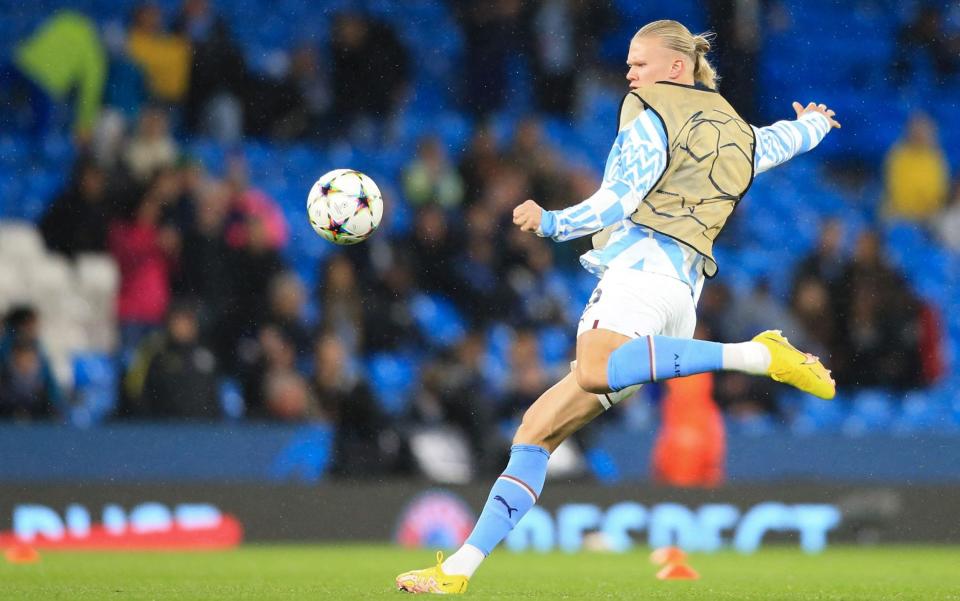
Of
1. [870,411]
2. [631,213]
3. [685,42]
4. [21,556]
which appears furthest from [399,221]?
[631,213]

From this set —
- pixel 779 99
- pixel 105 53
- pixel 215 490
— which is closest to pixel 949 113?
pixel 779 99

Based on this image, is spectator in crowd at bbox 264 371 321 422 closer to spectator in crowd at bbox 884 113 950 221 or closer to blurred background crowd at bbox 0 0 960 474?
blurred background crowd at bbox 0 0 960 474

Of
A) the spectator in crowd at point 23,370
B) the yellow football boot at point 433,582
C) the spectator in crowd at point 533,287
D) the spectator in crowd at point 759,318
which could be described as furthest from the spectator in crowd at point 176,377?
the yellow football boot at point 433,582

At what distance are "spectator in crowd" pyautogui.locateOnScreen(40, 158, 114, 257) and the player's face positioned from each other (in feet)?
23.1

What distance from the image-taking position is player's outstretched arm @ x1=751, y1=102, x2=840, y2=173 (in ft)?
20.4

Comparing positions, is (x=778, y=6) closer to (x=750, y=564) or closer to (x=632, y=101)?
(x=750, y=564)

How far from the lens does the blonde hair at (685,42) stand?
609 centimetres

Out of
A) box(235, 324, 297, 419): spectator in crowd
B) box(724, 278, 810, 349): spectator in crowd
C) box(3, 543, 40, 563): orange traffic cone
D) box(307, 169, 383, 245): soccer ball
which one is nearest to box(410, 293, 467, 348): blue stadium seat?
box(235, 324, 297, 419): spectator in crowd

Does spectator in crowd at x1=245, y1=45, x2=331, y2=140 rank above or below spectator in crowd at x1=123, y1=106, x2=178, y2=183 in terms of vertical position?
above

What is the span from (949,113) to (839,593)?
12315mm

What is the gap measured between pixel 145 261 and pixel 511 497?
22.5 ft

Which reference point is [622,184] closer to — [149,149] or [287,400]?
[287,400]

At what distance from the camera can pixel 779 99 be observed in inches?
677

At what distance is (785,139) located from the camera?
6.31 meters
